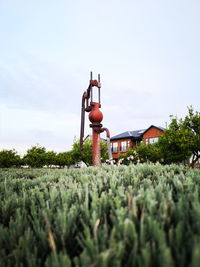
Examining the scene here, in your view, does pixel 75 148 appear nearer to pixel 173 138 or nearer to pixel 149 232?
pixel 173 138

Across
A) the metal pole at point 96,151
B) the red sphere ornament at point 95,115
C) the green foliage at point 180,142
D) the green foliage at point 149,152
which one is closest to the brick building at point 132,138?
the green foliage at point 149,152

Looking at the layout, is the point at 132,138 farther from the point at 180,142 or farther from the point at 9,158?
the point at 9,158

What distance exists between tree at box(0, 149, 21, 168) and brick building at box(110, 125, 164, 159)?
2909cm

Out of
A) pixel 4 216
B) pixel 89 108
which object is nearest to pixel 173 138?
pixel 89 108

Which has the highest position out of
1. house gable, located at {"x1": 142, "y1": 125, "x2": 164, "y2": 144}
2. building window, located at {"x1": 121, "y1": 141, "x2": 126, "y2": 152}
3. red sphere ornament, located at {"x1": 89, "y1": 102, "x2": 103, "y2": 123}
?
house gable, located at {"x1": 142, "y1": 125, "x2": 164, "y2": 144}

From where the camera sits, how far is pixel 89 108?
11.2 meters

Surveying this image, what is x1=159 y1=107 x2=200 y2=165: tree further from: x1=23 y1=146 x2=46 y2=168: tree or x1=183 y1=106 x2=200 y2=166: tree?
x1=23 y1=146 x2=46 y2=168: tree

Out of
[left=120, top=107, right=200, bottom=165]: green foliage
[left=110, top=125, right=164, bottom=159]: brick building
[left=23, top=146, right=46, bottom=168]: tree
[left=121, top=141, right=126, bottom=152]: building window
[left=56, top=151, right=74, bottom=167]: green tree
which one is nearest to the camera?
[left=120, top=107, right=200, bottom=165]: green foliage

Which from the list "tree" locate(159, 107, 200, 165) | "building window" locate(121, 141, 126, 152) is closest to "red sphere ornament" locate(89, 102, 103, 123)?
"tree" locate(159, 107, 200, 165)

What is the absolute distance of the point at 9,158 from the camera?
52.0 meters

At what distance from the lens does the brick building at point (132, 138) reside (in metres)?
58.3

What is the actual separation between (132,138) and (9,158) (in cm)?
3457

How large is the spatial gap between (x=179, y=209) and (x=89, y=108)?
10071 mm

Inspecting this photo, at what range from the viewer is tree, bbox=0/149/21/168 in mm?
50475
